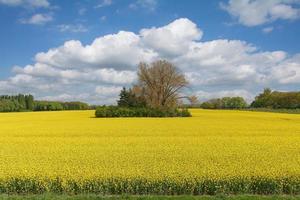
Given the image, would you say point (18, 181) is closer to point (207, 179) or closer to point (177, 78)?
point (207, 179)

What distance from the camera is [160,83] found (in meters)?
78.2

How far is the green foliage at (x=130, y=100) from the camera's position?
74750mm

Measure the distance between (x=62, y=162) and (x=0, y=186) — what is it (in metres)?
4.00

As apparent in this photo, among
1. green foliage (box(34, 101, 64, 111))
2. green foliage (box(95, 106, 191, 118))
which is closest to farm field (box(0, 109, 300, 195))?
green foliage (box(95, 106, 191, 118))

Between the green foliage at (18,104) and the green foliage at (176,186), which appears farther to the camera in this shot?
the green foliage at (18,104)

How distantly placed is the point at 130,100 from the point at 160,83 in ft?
22.2

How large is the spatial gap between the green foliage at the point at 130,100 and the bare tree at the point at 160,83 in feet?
3.75

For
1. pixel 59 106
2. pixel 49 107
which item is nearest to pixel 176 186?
pixel 49 107

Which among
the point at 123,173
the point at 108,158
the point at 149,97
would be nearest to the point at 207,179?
the point at 123,173

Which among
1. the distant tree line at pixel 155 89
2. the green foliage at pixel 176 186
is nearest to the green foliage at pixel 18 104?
the distant tree line at pixel 155 89

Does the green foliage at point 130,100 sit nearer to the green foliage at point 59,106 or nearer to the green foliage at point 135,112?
the green foliage at point 135,112

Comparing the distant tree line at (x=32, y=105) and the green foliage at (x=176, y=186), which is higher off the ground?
the distant tree line at (x=32, y=105)

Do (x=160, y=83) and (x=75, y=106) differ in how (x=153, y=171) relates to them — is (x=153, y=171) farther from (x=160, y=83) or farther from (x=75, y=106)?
(x=75, y=106)

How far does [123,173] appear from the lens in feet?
47.2
